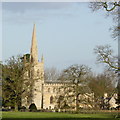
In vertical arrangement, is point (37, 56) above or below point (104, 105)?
above

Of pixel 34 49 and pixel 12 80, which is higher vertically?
pixel 34 49

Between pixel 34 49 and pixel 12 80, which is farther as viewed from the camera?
pixel 34 49

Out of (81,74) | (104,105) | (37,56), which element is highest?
(37,56)

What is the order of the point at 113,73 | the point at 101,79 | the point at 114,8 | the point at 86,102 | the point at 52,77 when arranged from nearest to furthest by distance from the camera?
1. the point at 114,8
2. the point at 113,73
3. the point at 86,102
4. the point at 101,79
5. the point at 52,77

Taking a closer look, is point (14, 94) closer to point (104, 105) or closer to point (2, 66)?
point (2, 66)

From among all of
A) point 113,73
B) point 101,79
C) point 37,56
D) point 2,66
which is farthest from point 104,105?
point 113,73

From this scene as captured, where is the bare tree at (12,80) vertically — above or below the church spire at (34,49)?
below

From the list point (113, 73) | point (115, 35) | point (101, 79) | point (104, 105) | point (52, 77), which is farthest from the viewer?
point (52, 77)

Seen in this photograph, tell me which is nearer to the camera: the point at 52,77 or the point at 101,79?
the point at 101,79

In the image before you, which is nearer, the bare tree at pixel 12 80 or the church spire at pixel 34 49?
the bare tree at pixel 12 80

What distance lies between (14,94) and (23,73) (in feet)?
12.5

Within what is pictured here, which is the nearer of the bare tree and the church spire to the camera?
the bare tree

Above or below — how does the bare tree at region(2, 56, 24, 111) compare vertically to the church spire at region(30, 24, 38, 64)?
below

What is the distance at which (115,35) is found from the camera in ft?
68.6
